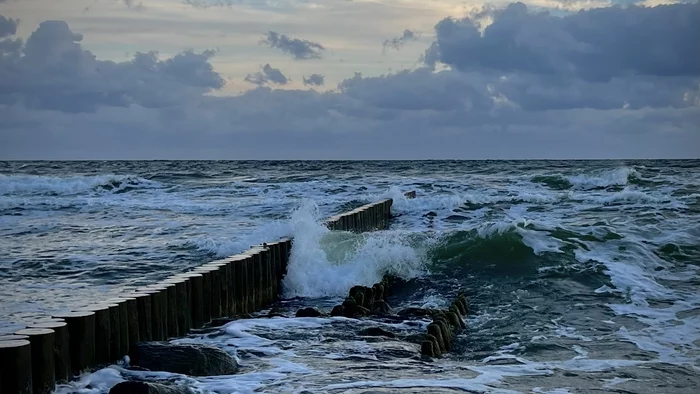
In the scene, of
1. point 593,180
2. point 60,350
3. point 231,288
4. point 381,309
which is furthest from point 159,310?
point 593,180

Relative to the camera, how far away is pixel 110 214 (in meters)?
24.5

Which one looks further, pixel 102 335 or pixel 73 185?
pixel 73 185

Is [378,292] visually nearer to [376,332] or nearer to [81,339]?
[376,332]

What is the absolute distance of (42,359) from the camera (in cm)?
564

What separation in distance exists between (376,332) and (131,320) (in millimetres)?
2616

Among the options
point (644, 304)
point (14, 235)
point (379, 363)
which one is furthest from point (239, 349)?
point (14, 235)

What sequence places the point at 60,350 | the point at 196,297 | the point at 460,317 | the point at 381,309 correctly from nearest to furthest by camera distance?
1. the point at 60,350
2. the point at 196,297
3. the point at 460,317
4. the point at 381,309

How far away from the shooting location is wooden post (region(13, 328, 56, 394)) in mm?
5590

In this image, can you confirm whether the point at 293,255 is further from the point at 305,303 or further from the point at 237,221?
the point at 237,221

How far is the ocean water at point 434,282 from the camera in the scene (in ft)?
22.7

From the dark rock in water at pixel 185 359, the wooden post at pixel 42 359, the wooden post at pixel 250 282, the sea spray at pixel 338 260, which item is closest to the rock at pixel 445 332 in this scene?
the dark rock in water at pixel 185 359

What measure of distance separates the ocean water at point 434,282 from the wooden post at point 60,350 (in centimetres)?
14

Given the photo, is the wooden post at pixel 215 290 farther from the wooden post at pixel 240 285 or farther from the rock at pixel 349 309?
the rock at pixel 349 309

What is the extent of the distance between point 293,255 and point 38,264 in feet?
16.1
